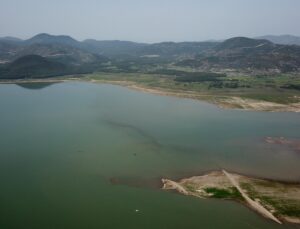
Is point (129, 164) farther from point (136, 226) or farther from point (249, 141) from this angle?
point (249, 141)

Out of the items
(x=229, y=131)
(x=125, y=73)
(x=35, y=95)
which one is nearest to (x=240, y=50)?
(x=125, y=73)

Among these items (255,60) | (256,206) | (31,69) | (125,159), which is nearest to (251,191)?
(256,206)

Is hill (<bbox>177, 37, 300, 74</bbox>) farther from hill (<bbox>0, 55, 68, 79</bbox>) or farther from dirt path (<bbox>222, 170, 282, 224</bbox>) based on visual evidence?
dirt path (<bbox>222, 170, 282, 224</bbox>)

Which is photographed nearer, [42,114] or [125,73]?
[42,114]

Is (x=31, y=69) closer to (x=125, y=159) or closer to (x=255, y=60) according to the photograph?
(x=255, y=60)

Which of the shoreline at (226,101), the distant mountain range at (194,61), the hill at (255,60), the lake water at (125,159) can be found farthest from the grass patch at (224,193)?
the distant mountain range at (194,61)

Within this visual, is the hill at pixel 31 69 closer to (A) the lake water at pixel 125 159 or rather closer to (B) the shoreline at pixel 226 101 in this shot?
(B) the shoreline at pixel 226 101

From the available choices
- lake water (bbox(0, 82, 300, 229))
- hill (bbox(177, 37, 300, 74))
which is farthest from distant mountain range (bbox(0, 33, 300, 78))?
lake water (bbox(0, 82, 300, 229))
